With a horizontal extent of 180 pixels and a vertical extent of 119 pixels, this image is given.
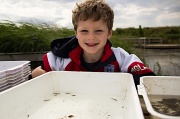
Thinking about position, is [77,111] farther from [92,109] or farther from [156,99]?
[156,99]

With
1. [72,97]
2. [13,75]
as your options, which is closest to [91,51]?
[72,97]

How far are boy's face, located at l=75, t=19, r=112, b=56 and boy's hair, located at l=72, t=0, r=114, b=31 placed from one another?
0.03 meters

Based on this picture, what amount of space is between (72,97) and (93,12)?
22.9 inches

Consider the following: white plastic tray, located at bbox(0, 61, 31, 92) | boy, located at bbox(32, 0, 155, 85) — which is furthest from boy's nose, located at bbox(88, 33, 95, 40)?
white plastic tray, located at bbox(0, 61, 31, 92)

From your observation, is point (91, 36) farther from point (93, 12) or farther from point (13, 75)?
point (13, 75)

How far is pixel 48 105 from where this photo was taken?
954 millimetres

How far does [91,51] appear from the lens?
1.36 m

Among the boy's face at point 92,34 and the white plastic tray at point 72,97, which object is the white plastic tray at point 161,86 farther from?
the boy's face at point 92,34

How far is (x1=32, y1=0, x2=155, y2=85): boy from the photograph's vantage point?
51.2 inches

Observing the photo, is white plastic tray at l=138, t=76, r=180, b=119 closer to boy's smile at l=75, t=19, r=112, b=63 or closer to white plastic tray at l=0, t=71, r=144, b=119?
white plastic tray at l=0, t=71, r=144, b=119

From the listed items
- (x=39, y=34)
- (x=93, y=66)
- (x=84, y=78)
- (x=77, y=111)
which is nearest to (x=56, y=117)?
(x=77, y=111)

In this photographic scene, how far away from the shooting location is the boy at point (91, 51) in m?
1.30

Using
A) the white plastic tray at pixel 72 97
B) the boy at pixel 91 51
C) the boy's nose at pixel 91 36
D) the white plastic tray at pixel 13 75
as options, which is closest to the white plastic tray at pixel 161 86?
the white plastic tray at pixel 72 97

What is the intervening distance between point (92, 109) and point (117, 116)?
0.43 feet
